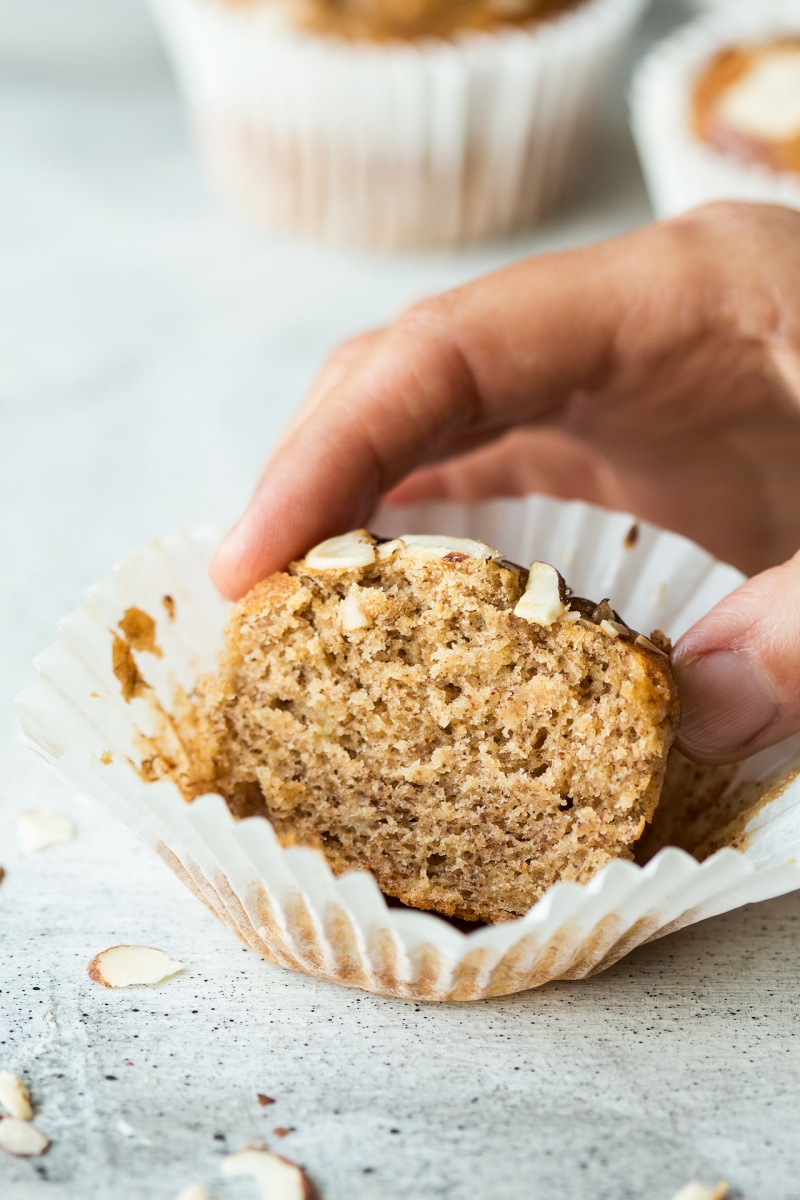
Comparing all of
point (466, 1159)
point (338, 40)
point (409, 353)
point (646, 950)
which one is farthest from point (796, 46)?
point (466, 1159)

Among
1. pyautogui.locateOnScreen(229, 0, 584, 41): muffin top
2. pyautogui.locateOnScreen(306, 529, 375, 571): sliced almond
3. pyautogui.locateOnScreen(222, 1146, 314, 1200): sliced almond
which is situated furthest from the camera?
pyautogui.locateOnScreen(229, 0, 584, 41): muffin top

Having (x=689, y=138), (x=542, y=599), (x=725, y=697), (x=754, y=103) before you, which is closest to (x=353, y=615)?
(x=542, y=599)

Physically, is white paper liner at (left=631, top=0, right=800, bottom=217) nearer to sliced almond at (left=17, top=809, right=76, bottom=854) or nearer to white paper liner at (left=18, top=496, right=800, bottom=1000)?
white paper liner at (left=18, top=496, right=800, bottom=1000)

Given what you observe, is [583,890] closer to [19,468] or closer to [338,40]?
[19,468]

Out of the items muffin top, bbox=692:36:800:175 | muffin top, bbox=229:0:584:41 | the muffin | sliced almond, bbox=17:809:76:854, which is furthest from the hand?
muffin top, bbox=229:0:584:41

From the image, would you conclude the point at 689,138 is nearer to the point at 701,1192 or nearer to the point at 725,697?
the point at 725,697
